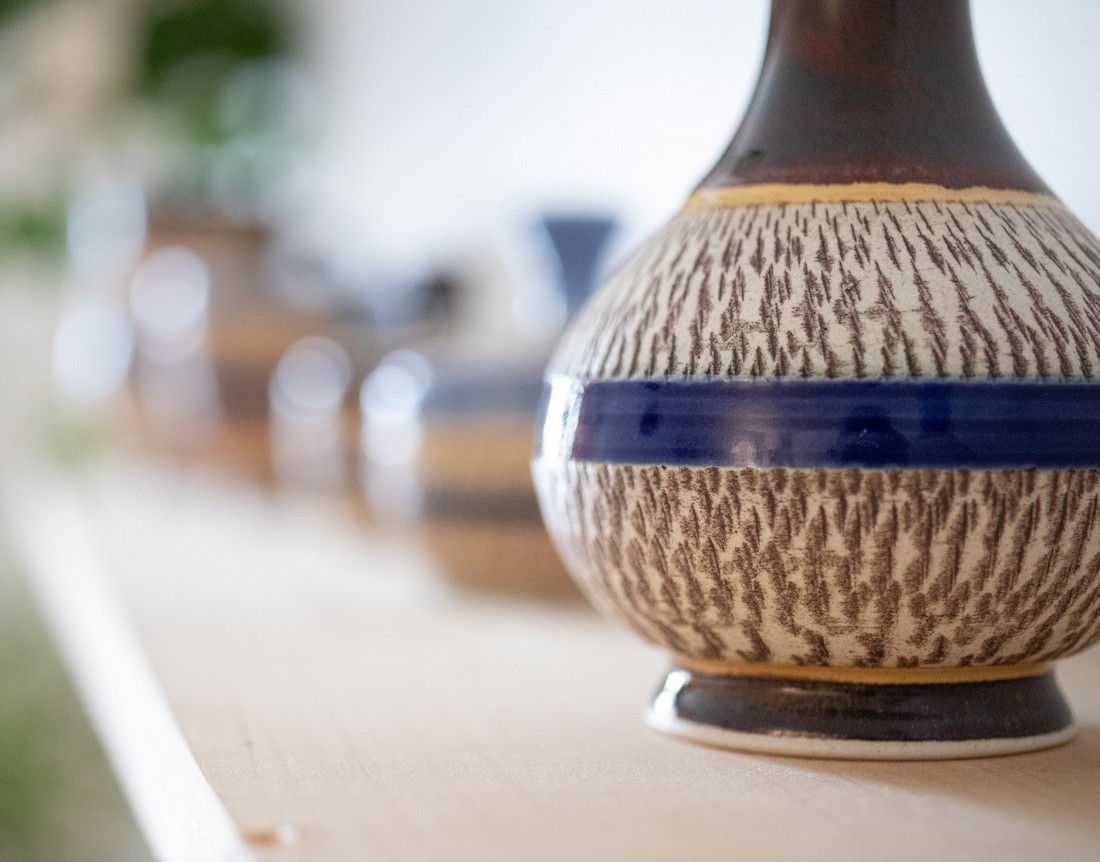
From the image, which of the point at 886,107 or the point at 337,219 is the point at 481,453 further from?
the point at 337,219

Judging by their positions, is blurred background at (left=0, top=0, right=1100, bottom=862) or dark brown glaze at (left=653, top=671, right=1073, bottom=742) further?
blurred background at (left=0, top=0, right=1100, bottom=862)

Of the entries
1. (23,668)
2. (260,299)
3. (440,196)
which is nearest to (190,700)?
(260,299)

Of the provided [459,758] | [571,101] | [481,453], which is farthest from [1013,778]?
[571,101]

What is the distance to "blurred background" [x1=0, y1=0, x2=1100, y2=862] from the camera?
70 cm

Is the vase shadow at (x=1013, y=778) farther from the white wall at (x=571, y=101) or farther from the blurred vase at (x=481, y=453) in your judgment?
the blurred vase at (x=481, y=453)

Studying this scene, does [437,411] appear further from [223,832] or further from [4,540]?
[4,540]

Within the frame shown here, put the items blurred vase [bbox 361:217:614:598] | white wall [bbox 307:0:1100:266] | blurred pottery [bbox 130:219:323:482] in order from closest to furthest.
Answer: white wall [bbox 307:0:1100:266] < blurred vase [bbox 361:217:614:598] < blurred pottery [bbox 130:219:323:482]

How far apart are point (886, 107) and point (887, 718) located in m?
0.16

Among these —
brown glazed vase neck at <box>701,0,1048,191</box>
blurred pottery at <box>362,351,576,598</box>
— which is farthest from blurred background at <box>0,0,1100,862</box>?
brown glazed vase neck at <box>701,0,1048,191</box>

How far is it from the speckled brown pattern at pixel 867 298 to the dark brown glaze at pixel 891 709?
9 cm

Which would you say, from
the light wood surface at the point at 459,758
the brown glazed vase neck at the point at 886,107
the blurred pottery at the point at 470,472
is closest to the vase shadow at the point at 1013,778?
the light wood surface at the point at 459,758

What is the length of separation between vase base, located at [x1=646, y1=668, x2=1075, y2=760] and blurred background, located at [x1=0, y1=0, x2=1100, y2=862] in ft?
0.64

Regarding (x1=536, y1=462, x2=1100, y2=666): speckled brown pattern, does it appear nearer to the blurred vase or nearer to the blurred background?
the blurred background

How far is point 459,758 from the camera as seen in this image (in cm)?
40
